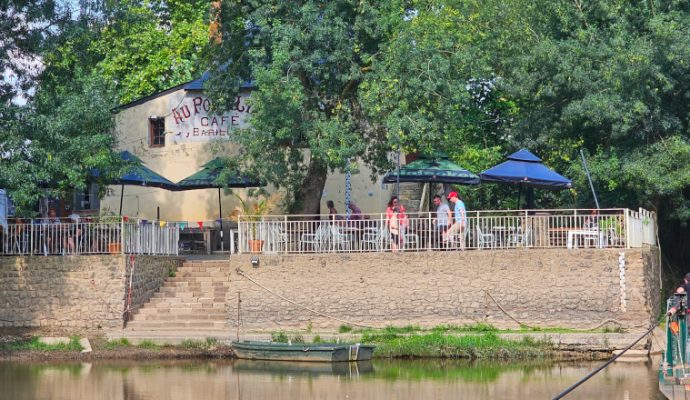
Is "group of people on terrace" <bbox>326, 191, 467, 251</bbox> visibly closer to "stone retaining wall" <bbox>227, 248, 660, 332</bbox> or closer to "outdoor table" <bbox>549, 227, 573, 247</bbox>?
"stone retaining wall" <bbox>227, 248, 660, 332</bbox>

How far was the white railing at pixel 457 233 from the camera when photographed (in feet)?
93.1

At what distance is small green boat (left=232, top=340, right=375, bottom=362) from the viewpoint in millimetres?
26656

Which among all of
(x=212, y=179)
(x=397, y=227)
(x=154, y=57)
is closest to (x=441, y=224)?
(x=397, y=227)

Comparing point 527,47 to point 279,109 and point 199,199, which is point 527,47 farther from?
point 199,199

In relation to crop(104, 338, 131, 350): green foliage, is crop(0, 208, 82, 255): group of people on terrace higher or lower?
higher

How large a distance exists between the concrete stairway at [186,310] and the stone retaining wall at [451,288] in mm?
709

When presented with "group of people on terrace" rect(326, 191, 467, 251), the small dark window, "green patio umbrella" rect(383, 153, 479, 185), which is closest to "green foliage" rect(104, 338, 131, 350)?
"group of people on terrace" rect(326, 191, 467, 251)

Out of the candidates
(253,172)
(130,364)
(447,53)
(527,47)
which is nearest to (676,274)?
(527,47)

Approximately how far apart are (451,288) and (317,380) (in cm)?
521

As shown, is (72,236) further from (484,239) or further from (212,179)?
(484,239)

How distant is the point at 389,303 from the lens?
95.6 ft

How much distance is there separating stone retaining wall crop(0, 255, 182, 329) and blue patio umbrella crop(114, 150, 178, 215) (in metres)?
3.05

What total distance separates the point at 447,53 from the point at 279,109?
442 cm

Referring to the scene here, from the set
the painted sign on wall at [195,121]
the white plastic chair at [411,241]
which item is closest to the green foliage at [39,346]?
the white plastic chair at [411,241]
